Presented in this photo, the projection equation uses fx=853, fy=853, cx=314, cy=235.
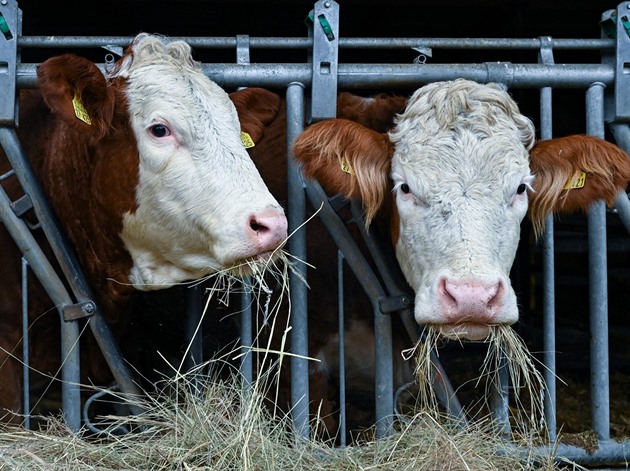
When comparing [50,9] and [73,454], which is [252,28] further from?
[73,454]

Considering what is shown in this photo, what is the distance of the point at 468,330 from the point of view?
3385mm

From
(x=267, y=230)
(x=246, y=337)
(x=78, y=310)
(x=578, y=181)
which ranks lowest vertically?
(x=246, y=337)

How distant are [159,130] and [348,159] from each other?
2.84 ft

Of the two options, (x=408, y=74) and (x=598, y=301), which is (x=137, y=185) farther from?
(x=598, y=301)

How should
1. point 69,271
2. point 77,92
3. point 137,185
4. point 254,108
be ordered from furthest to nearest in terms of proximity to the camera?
point 254,108 < point 69,271 < point 137,185 < point 77,92

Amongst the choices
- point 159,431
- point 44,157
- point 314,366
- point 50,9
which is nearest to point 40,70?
point 44,157

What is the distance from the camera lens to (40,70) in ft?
11.9

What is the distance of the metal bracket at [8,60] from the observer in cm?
380

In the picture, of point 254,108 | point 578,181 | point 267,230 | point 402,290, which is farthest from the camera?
point 254,108

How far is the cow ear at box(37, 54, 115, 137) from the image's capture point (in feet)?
11.8

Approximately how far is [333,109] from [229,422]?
5.12ft

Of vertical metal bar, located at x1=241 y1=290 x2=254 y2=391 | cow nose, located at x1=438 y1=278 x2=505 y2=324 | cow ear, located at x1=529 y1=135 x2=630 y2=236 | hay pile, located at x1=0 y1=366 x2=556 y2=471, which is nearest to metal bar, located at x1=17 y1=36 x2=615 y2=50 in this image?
cow ear, located at x1=529 y1=135 x2=630 y2=236

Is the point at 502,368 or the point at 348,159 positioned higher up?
the point at 348,159

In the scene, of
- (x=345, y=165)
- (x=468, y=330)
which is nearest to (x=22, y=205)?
(x=345, y=165)
